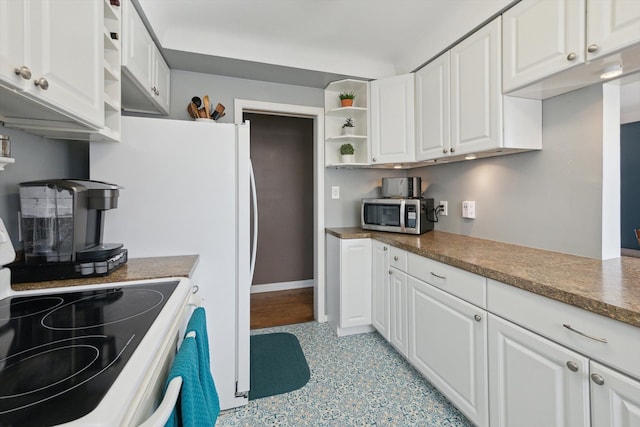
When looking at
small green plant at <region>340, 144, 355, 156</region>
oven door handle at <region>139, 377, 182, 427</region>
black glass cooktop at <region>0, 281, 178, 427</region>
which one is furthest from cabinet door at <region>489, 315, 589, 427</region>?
small green plant at <region>340, 144, 355, 156</region>

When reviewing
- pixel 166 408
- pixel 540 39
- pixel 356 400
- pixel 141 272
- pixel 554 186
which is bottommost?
pixel 356 400

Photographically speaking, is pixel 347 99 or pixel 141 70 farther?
pixel 347 99

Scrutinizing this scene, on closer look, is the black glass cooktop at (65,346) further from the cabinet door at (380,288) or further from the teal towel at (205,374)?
the cabinet door at (380,288)

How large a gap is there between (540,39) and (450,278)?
4.02 feet

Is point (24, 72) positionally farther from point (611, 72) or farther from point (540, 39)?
point (611, 72)

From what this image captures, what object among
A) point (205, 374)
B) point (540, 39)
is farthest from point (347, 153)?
point (205, 374)

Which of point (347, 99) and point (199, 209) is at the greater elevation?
point (347, 99)

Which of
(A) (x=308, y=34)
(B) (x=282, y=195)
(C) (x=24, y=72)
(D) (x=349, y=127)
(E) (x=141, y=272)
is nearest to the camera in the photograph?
(C) (x=24, y=72)

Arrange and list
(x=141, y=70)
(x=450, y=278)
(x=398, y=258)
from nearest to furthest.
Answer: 1. (x=450, y=278)
2. (x=141, y=70)
3. (x=398, y=258)

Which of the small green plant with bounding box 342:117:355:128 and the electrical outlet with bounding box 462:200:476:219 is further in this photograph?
the small green plant with bounding box 342:117:355:128

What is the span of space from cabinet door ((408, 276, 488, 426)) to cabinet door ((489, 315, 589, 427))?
7 cm

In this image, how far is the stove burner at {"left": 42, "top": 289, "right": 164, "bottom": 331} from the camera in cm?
79

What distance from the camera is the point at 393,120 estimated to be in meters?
2.41

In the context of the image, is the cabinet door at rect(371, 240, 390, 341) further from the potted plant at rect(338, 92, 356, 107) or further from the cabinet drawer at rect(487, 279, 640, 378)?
the potted plant at rect(338, 92, 356, 107)
